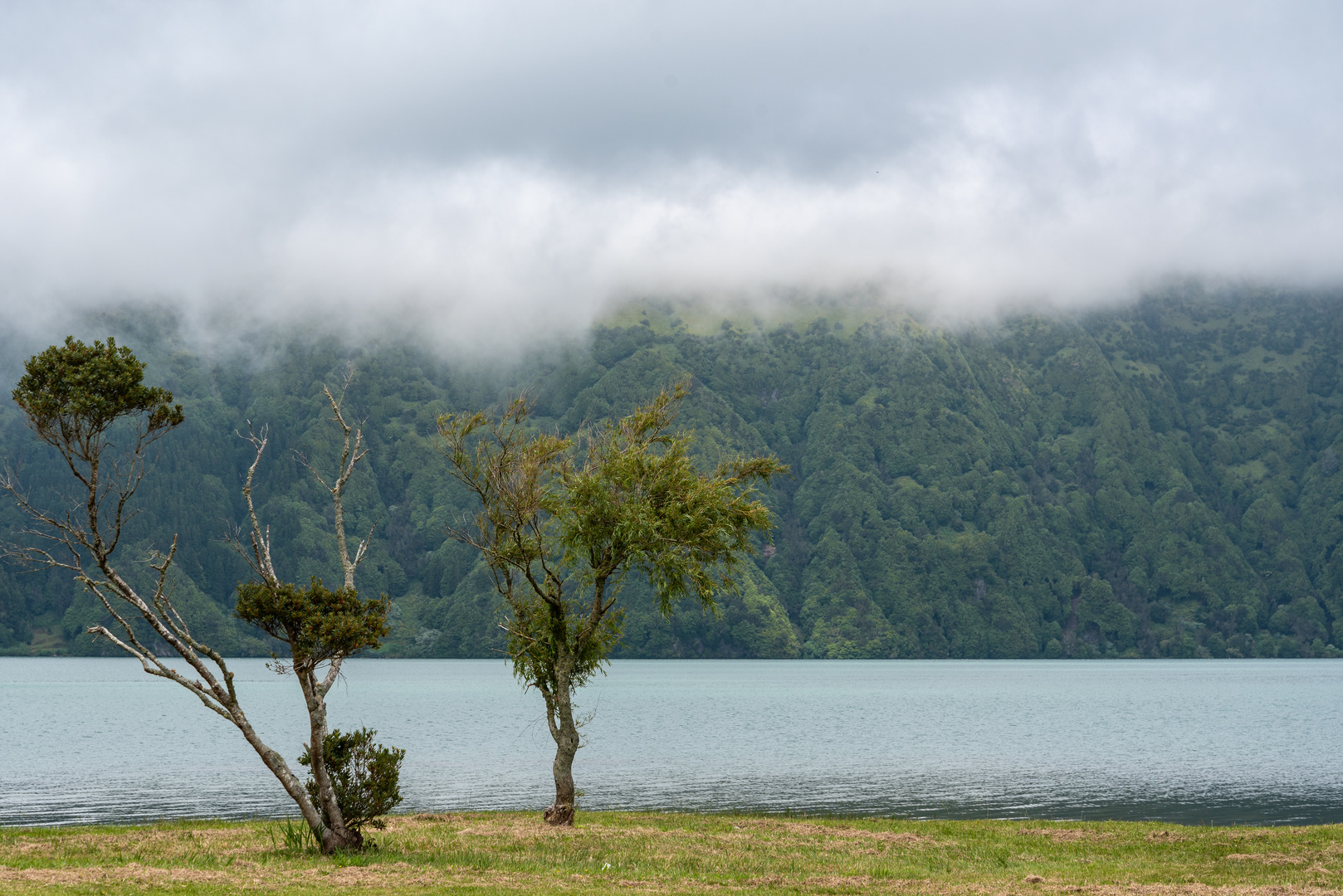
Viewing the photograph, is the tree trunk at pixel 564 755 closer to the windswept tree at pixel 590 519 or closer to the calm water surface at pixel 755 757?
the windswept tree at pixel 590 519

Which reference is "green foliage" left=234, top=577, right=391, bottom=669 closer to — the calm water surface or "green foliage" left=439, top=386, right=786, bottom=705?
"green foliage" left=439, top=386, right=786, bottom=705

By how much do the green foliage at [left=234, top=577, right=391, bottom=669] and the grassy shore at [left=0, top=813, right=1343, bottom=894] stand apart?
516cm

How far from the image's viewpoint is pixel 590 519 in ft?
121

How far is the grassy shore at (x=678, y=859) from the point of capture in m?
24.9

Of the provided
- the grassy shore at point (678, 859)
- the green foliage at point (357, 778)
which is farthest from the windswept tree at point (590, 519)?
the green foliage at point (357, 778)

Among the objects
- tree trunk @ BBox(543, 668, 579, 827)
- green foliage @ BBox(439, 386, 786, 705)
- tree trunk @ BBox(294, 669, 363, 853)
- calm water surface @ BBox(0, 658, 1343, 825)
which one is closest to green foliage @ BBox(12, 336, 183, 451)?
tree trunk @ BBox(294, 669, 363, 853)

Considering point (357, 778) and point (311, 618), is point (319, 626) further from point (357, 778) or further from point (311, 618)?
point (357, 778)

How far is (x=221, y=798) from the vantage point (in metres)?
60.4

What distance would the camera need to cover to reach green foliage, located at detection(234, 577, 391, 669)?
26.1 metres

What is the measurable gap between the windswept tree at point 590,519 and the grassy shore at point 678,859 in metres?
5.76

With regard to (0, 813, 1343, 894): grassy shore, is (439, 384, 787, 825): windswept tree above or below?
above

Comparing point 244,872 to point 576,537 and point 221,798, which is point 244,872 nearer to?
point 576,537

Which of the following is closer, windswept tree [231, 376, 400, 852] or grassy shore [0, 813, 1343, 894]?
grassy shore [0, 813, 1343, 894]

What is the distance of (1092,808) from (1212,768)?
26.0 m
